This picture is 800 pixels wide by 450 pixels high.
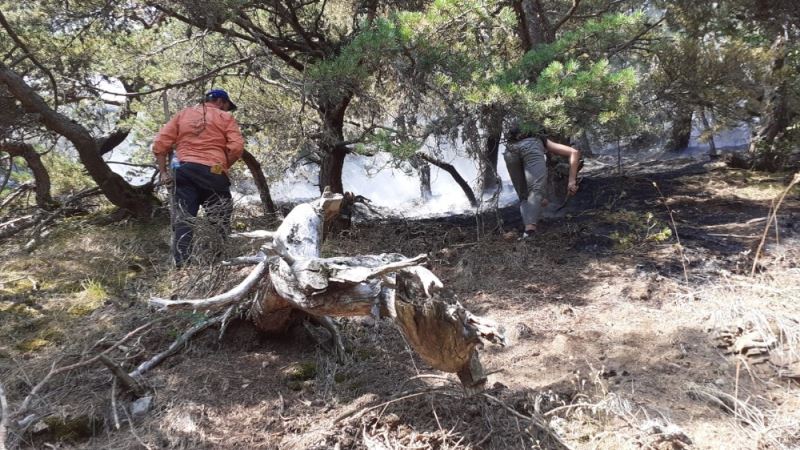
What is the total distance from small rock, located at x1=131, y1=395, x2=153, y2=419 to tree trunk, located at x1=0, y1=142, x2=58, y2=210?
4669 mm

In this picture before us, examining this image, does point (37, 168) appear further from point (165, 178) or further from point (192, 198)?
point (192, 198)

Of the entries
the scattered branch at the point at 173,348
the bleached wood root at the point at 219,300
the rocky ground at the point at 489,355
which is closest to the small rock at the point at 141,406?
the rocky ground at the point at 489,355

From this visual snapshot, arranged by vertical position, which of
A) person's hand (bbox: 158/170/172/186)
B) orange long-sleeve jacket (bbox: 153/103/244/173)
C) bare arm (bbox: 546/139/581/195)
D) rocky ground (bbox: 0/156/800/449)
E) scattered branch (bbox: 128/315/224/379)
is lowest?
rocky ground (bbox: 0/156/800/449)

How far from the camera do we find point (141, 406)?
2740mm

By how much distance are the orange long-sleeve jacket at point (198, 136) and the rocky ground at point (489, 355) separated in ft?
3.51

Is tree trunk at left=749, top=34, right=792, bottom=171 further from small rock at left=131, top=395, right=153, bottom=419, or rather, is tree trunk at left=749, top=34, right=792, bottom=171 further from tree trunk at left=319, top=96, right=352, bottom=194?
small rock at left=131, top=395, right=153, bottom=419

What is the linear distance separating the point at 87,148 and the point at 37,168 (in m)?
1.25

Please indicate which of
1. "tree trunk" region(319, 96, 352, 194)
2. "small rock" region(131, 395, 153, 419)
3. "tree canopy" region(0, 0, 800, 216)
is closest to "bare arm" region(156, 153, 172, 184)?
"tree canopy" region(0, 0, 800, 216)

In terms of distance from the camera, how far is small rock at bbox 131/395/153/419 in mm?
2713

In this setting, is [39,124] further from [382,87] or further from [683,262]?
[683,262]

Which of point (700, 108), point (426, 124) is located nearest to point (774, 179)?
point (700, 108)

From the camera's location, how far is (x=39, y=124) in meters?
5.77

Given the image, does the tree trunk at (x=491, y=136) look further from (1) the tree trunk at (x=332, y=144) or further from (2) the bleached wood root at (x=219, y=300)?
(2) the bleached wood root at (x=219, y=300)

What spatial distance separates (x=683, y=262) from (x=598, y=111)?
4.84ft
